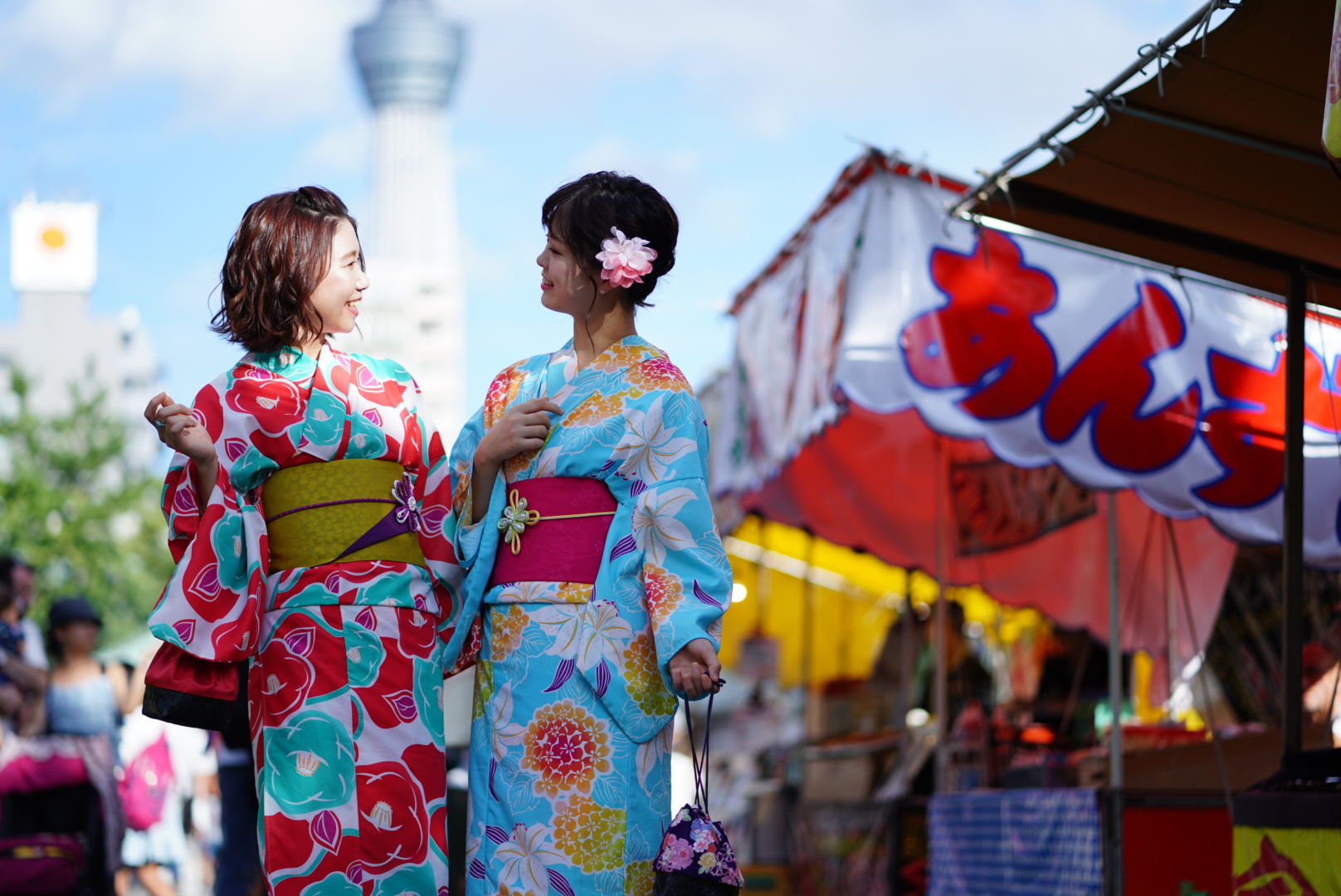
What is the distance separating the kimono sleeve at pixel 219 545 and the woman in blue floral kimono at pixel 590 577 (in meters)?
0.47

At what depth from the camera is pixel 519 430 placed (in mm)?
3166

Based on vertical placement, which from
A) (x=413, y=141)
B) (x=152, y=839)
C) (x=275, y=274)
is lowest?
(x=152, y=839)

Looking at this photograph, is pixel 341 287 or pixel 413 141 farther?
pixel 413 141

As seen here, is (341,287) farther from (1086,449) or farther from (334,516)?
(1086,449)

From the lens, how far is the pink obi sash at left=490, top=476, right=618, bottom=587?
3.08 meters

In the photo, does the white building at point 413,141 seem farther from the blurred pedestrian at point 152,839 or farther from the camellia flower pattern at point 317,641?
the camellia flower pattern at point 317,641

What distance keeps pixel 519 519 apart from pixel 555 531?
0.09 metres

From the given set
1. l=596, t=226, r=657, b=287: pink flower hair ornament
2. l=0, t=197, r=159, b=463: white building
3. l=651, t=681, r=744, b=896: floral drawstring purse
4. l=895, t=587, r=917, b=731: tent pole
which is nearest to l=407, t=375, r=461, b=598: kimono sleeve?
l=596, t=226, r=657, b=287: pink flower hair ornament

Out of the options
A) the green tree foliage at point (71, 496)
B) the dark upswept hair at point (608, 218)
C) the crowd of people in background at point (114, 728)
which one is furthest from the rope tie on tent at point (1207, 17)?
the green tree foliage at point (71, 496)

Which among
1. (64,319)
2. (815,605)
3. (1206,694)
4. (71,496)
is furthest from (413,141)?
(1206,694)

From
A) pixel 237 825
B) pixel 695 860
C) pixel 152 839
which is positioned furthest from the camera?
pixel 152 839

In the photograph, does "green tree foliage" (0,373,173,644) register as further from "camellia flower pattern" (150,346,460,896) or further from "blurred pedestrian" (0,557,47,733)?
"camellia flower pattern" (150,346,460,896)

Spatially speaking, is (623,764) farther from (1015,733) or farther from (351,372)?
(1015,733)

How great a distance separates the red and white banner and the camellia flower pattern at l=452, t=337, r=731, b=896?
7.02ft
